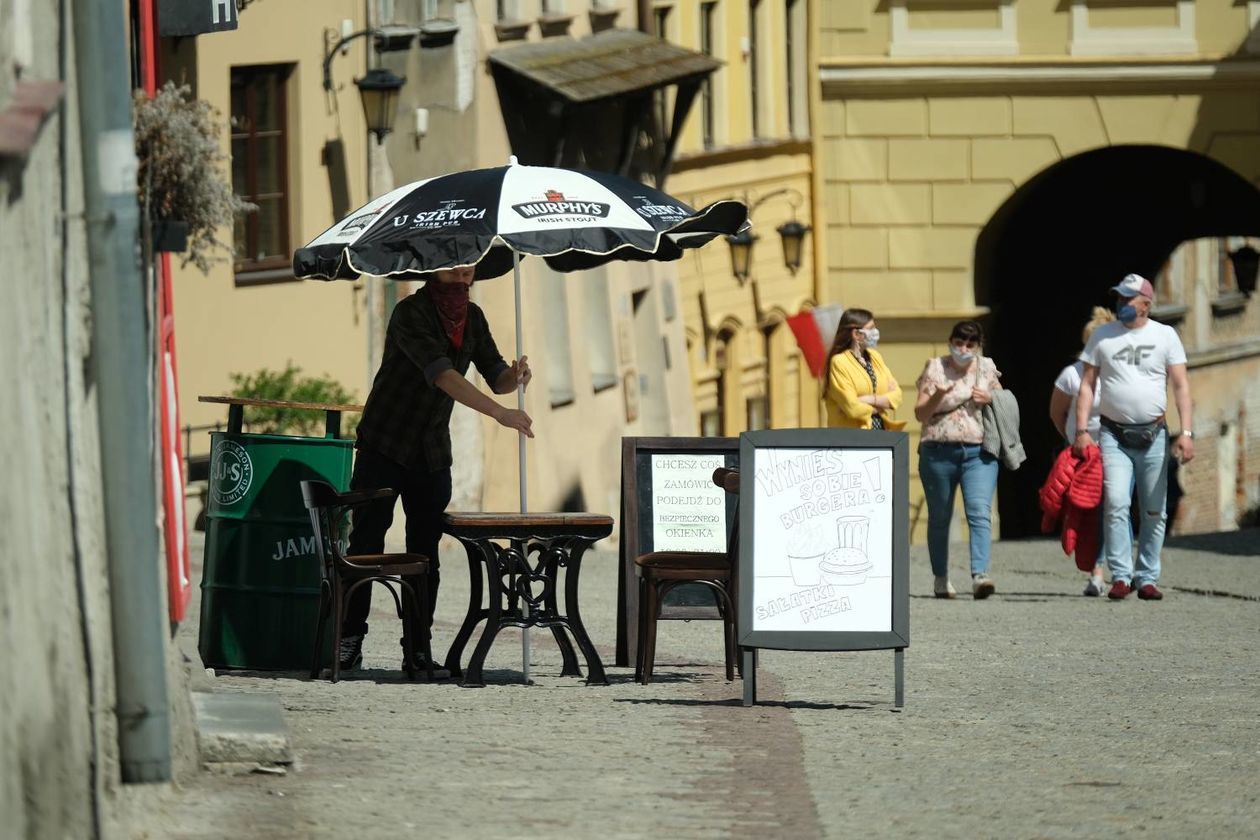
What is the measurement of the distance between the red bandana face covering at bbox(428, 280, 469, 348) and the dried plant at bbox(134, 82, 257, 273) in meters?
3.47

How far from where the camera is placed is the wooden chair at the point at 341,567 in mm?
10430

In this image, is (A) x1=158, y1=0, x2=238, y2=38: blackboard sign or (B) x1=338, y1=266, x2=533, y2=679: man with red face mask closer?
(B) x1=338, y1=266, x2=533, y2=679: man with red face mask

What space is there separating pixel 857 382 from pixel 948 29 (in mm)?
14798

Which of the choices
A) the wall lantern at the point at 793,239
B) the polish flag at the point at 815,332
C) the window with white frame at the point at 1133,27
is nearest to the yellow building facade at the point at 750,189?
the wall lantern at the point at 793,239

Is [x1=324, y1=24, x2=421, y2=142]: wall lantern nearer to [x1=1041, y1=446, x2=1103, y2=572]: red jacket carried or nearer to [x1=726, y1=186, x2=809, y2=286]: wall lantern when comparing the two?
[x1=1041, y1=446, x2=1103, y2=572]: red jacket carried

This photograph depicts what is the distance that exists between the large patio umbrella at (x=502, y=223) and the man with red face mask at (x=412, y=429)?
0.25 metres

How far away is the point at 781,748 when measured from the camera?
356 inches

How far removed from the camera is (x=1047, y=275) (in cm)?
3612

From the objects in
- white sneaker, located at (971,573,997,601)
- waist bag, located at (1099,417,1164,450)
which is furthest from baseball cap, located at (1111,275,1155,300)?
white sneaker, located at (971,573,997,601)

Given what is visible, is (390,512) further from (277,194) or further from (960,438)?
(277,194)

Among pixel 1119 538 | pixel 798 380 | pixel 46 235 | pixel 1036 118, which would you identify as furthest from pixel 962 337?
pixel 798 380

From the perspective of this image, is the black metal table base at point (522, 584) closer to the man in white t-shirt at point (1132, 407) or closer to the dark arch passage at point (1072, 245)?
the man in white t-shirt at point (1132, 407)

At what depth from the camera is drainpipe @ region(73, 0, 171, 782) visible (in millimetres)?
6652

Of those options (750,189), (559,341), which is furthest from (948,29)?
(559,341)
